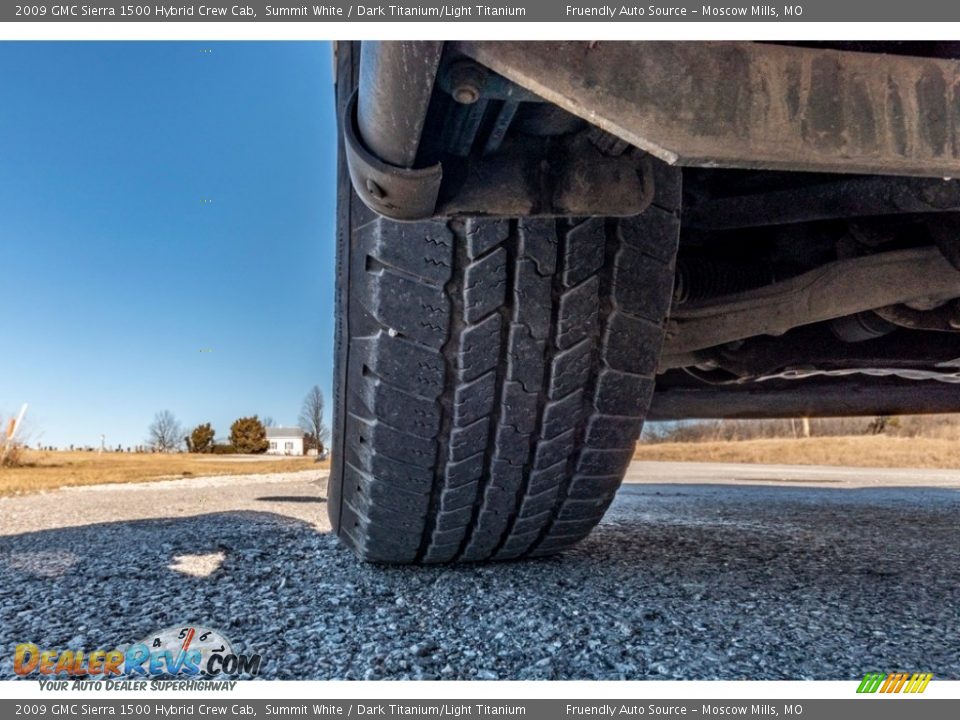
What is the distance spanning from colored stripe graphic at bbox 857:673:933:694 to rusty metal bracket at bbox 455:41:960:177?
0.72 m

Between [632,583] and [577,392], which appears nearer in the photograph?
[577,392]

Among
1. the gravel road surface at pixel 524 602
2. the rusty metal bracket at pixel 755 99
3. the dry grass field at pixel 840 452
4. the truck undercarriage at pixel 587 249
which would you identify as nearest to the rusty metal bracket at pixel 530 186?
the truck undercarriage at pixel 587 249

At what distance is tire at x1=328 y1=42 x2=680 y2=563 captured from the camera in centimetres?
112

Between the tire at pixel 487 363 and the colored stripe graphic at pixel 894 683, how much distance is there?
0.62 metres

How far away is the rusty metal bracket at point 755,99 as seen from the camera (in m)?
0.64

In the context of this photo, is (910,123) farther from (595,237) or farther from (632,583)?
(632,583)

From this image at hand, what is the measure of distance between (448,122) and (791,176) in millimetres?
838

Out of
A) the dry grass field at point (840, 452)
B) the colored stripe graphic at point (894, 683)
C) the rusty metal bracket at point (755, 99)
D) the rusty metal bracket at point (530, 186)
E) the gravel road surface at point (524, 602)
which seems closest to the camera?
the rusty metal bracket at point (755, 99)

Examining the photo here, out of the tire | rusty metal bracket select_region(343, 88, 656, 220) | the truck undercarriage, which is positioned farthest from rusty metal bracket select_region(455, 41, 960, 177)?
the tire

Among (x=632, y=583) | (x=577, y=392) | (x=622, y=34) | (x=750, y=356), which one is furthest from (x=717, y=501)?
(x=622, y=34)

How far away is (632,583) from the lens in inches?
58.9

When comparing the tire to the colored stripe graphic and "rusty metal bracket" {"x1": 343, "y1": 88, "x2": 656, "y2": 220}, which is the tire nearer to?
"rusty metal bracket" {"x1": 343, "y1": 88, "x2": 656, "y2": 220}

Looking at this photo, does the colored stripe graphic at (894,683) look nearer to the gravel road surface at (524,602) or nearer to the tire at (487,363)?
the gravel road surface at (524,602)

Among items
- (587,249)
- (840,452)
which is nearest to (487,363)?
(587,249)
